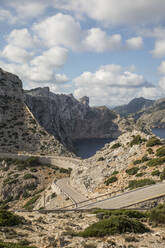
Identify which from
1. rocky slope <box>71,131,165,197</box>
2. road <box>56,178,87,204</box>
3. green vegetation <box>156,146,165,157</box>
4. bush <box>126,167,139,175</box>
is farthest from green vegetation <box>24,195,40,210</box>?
green vegetation <box>156,146,165,157</box>

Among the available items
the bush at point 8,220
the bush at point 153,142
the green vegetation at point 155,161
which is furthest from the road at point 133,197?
the bush at point 8,220

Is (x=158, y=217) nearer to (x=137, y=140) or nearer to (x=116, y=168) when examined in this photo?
(x=116, y=168)

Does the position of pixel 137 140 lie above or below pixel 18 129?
below

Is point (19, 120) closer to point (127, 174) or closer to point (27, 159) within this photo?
point (27, 159)

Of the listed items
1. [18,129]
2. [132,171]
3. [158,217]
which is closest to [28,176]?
[132,171]

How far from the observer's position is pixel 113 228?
46.9 ft

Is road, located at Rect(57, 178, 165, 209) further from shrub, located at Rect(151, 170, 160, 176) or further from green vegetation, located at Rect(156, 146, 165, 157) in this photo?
green vegetation, located at Rect(156, 146, 165, 157)

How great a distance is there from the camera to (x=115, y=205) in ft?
83.1

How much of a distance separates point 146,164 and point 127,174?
3635 mm

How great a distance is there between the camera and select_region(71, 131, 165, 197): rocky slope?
33147mm

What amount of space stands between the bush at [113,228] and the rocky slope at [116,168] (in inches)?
614

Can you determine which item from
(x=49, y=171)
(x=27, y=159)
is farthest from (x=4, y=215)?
(x=27, y=159)

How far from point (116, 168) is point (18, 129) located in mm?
58048

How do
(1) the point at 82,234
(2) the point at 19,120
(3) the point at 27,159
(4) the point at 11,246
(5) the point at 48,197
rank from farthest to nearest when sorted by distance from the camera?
(2) the point at 19,120 → (3) the point at 27,159 → (5) the point at 48,197 → (1) the point at 82,234 → (4) the point at 11,246
